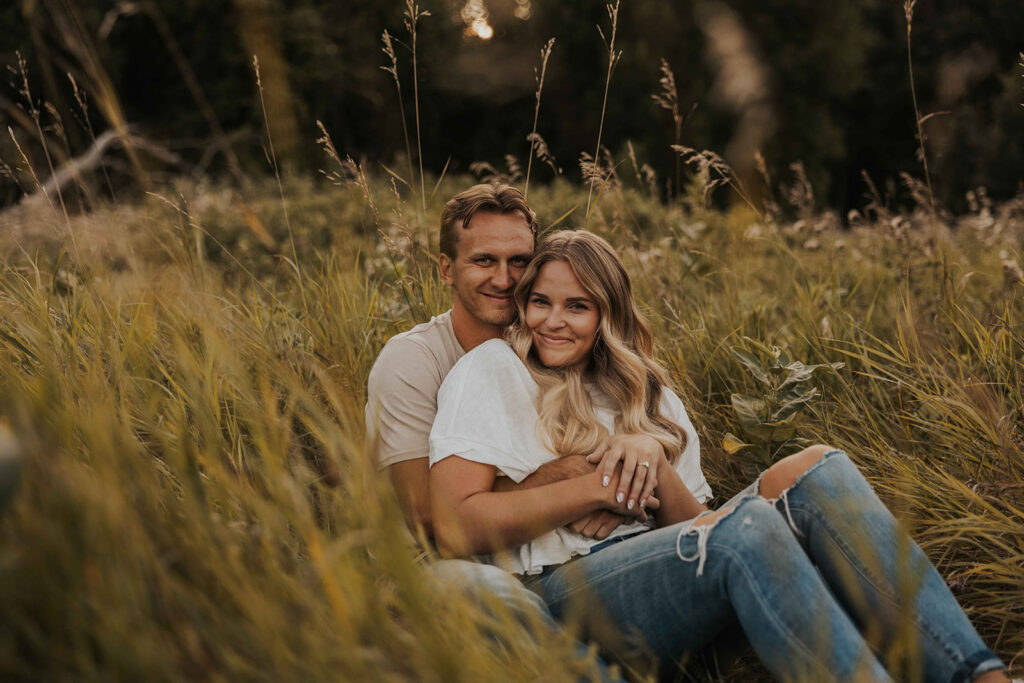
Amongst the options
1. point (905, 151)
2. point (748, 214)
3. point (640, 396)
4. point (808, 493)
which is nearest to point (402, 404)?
point (640, 396)

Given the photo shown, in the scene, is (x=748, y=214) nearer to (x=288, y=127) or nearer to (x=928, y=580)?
(x=928, y=580)

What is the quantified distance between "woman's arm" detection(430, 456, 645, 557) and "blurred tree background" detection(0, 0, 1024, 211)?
427 inches

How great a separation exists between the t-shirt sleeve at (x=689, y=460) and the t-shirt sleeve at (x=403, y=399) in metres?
0.69

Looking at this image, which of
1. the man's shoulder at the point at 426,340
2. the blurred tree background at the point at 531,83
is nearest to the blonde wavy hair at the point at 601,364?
the man's shoulder at the point at 426,340

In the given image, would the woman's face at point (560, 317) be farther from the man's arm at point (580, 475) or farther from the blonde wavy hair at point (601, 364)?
the man's arm at point (580, 475)

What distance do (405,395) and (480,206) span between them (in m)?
0.66

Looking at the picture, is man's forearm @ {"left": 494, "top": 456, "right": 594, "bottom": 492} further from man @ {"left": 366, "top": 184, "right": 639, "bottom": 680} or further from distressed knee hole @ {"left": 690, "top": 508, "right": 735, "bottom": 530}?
distressed knee hole @ {"left": 690, "top": 508, "right": 735, "bottom": 530}

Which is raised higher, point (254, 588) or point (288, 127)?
point (288, 127)

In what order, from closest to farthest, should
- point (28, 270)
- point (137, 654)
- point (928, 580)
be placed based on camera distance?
point (137, 654) < point (928, 580) < point (28, 270)

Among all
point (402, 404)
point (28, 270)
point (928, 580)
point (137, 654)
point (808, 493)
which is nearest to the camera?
point (137, 654)

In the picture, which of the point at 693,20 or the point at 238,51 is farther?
the point at 693,20

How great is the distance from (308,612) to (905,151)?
2091cm

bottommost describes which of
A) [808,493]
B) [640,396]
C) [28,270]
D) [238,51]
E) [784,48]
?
[808,493]

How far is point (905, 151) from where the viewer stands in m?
19.2
